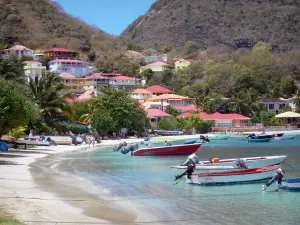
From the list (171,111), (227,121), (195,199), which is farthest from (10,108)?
(227,121)

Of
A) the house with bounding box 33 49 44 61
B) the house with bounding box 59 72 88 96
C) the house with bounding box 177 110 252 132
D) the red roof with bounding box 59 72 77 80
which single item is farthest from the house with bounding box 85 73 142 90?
the house with bounding box 177 110 252 132

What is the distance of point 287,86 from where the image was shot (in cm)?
11600

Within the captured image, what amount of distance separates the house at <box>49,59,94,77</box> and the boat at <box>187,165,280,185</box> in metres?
96.9

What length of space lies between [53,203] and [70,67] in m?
105

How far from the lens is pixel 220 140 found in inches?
3000

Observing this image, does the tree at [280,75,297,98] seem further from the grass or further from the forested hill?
the grass

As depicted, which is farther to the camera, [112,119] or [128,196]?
[112,119]

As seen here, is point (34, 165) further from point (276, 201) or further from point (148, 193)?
point (276, 201)

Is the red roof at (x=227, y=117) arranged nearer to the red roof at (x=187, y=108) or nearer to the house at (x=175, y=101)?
the red roof at (x=187, y=108)

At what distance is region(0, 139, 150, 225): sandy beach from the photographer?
16203mm

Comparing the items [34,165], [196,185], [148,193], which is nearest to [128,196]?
[148,193]

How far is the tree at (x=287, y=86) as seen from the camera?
115250 millimetres

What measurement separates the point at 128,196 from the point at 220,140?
182 ft

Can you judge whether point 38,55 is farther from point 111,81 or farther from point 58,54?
point 111,81
